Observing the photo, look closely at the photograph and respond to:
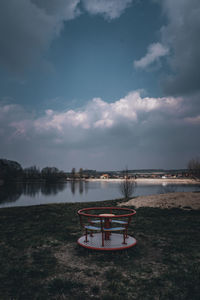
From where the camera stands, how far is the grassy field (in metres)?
3.74

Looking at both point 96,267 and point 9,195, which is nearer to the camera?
point 96,267

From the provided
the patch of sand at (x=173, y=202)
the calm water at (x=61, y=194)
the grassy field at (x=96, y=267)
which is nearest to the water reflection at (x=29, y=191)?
the calm water at (x=61, y=194)

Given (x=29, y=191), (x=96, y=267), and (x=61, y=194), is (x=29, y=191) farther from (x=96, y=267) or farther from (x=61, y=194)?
(x=96, y=267)

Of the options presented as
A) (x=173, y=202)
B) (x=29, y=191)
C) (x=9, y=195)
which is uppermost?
(x=173, y=202)

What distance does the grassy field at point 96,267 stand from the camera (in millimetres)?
3742

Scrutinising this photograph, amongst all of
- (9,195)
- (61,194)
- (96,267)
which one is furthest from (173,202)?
(9,195)

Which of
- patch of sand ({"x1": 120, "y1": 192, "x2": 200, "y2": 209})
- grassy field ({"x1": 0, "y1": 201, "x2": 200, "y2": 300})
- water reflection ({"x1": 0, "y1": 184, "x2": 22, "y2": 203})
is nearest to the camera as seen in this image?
grassy field ({"x1": 0, "y1": 201, "x2": 200, "y2": 300})

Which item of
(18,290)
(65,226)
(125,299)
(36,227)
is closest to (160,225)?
(65,226)

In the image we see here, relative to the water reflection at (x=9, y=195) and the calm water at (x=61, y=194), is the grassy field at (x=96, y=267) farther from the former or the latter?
the water reflection at (x=9, y=195)

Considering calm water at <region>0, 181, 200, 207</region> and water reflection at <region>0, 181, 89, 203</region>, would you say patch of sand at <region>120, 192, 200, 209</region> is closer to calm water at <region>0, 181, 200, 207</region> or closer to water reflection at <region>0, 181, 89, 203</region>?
calm water at <region>0, 181, 200, 207</region>

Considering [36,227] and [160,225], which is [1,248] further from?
[160,225]

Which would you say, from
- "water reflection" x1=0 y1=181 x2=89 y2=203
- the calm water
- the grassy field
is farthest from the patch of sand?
"water reflection" x1=0 y1=181 x2=89 y2=203

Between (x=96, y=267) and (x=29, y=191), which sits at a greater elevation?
(x=96, y=267)

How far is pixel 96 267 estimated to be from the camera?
4793 mm
